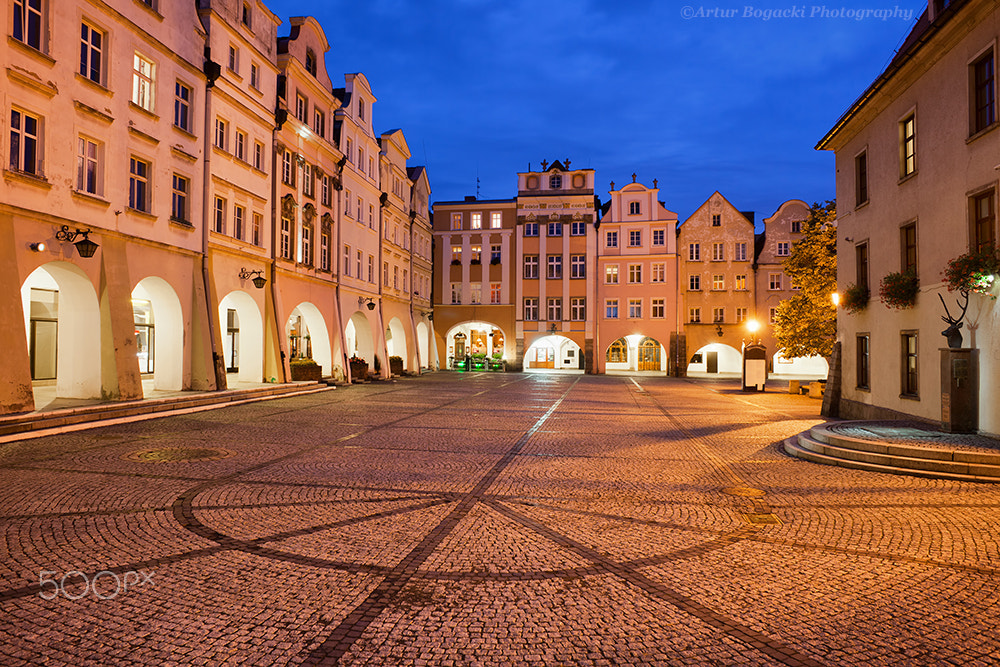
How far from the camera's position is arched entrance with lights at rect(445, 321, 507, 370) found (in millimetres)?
47500

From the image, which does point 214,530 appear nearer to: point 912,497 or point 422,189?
point 912,497

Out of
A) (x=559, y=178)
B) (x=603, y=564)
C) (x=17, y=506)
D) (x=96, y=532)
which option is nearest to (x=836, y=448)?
(x=603, y=564)

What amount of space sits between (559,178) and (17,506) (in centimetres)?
4356

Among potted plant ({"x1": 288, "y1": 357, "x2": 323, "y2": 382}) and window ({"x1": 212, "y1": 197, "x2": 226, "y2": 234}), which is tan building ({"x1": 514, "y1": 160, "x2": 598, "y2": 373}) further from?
window ({"x1": 212, "y1": 197, "x2": 226, "y2": 234})

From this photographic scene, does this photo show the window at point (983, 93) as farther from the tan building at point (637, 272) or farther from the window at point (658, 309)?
the window at point (658, 309)

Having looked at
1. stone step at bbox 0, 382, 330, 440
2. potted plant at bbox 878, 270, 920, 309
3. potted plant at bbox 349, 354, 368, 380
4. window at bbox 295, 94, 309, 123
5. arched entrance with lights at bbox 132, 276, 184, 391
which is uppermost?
window at bbox 295, 94, 309, 123

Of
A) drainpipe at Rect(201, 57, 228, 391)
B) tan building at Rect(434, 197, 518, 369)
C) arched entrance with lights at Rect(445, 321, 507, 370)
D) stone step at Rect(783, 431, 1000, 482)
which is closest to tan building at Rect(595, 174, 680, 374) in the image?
tan building at Rect(434, 197, 518, 369)

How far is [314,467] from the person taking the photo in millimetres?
9359

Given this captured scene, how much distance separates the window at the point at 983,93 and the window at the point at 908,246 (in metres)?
2.82

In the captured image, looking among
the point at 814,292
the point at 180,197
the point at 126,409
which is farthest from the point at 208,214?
the point at 814,292

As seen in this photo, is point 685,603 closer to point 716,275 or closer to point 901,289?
point 901,289

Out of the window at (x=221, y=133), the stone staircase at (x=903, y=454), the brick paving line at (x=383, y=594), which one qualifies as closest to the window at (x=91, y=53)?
the window at (x=221, y=133)

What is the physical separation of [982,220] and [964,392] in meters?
3.35

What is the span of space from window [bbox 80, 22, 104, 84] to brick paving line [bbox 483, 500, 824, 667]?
16.3m
